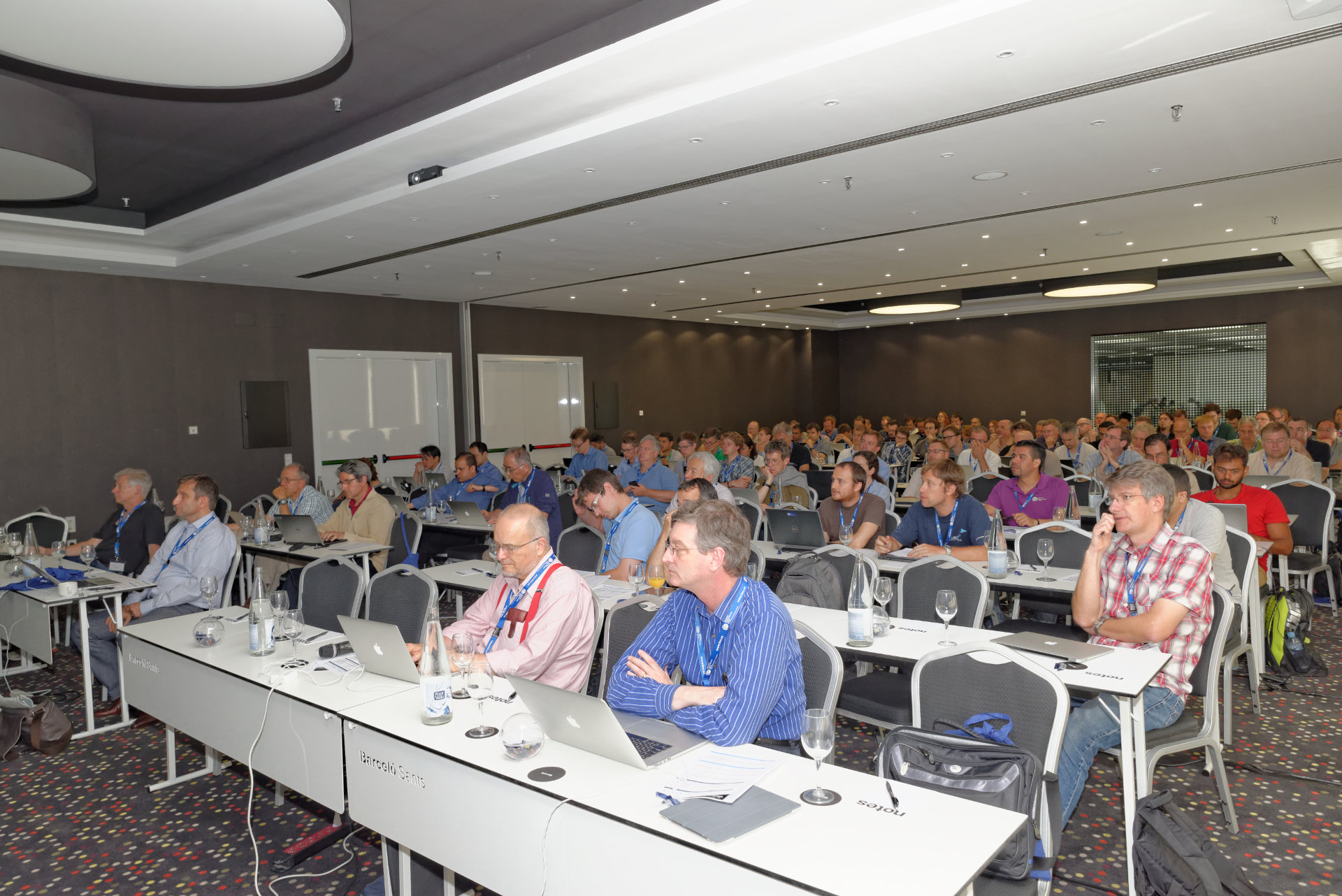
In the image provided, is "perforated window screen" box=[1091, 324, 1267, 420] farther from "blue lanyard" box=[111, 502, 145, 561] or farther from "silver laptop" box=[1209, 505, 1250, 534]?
"blue lanyard" box=[111, 502, 145, 561]

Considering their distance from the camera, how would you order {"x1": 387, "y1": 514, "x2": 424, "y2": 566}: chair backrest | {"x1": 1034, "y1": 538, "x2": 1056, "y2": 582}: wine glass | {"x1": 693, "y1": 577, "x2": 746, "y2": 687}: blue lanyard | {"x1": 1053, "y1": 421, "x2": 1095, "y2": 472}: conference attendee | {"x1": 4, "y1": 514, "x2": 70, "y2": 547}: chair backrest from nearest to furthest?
{"x1": 693, "y1": 577, "x2": 746, "y2": 687}: blue lanyard < {"x1": 1034, "y1": 538, "x2": 1056, "y2": 582}: wine glass < {"x1": 387, "y1": 514, "x2": 424, "y2": 566}: chair backrest < {"x1": 4, "y1": 514, "x2": 70, "y2": 547}: chair backrest < {"x1": 1053, "y1": 421, "x2": 1095, "y2": 472}: conference attendee

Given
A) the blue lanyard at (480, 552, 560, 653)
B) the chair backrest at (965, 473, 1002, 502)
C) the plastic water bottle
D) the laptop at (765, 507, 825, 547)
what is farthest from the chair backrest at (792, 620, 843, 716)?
the chair backrest at (965, 473, 1002, 502)

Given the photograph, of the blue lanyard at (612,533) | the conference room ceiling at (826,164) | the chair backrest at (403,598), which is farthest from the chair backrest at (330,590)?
the conference room ceiling at (826,164)

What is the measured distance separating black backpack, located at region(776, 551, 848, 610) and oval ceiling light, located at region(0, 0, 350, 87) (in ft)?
10.8

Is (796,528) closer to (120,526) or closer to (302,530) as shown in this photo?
(302,530)

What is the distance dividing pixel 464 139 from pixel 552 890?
17.1 feet

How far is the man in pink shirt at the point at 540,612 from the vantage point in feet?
10.6

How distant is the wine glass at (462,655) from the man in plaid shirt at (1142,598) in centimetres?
206

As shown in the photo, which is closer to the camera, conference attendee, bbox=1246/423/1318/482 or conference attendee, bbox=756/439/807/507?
conference attendee, bbox=756/439/807/507

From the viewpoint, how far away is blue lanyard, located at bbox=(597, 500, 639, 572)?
5.03 meters

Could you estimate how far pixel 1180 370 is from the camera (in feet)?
60.0

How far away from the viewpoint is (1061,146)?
20.2 feet

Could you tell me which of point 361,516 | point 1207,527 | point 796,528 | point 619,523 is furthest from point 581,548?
point 1207,527

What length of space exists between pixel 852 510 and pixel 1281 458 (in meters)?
4.99
